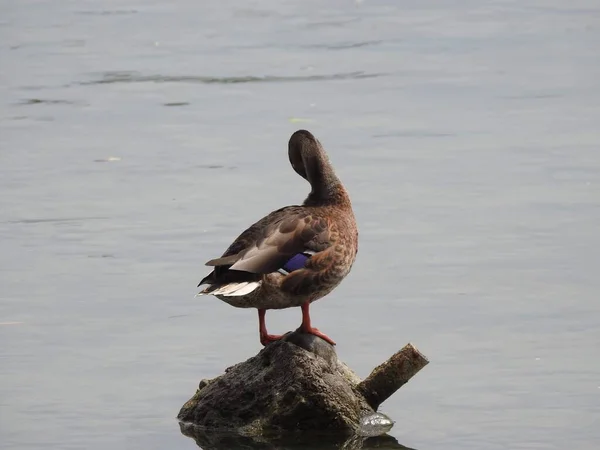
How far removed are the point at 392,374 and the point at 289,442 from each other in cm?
56

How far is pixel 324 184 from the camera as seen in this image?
7.81 metres

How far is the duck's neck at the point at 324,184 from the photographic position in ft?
25.6

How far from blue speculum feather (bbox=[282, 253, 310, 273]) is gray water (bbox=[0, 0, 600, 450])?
2.95 feet

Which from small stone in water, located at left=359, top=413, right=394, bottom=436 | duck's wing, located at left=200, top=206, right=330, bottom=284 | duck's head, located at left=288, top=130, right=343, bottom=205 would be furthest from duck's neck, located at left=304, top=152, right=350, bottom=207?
small stone in water, located at left=359, top=413, right=394, bottom=436

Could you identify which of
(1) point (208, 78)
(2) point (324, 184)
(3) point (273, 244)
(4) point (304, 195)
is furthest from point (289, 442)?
(1) point (208, 78)

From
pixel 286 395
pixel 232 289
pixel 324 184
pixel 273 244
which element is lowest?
pixel 286 395

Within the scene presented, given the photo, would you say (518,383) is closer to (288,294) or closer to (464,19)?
(288,294)

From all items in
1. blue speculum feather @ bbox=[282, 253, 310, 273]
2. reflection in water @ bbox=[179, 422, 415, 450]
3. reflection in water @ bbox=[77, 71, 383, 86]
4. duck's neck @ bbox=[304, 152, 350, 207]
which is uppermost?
duck's neck @ bbox=[304, 152, 350, 207]

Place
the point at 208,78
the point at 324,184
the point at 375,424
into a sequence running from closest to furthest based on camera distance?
the point at 375,424 → the point at 324,184 → the point at 208,78

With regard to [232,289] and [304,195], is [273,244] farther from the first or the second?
[304,195]

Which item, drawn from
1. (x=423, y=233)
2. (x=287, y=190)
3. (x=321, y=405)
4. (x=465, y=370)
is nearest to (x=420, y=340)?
(x=465, y=370)

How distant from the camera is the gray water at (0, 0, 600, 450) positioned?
7773 mm

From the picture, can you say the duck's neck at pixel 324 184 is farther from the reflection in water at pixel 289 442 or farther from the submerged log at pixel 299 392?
the reflection in water at pixel 289 442

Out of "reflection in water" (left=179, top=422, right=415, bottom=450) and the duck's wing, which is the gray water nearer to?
"reflection in water" (left=179, top=422, right=415, bottom=450)
